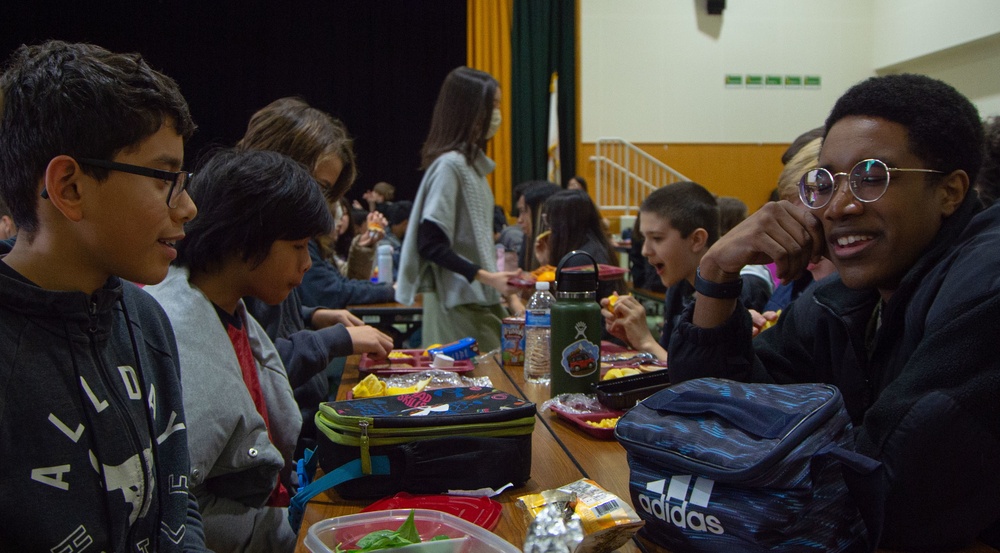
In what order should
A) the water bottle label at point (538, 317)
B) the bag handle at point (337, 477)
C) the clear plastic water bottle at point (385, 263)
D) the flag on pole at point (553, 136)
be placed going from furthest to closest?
the flag on pole at point (553, 136) → the clear plastic water bottle at point (385, 263) → the water bottle label at point (538, 317) → the bag handle at point (337, 477)

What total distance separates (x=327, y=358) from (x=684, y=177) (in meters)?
8.05

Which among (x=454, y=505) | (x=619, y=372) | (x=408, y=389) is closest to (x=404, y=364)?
(x=408, y=389)

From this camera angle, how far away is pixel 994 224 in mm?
1062

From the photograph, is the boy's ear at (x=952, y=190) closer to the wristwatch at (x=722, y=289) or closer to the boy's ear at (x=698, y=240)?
the wristwatch at (x=722, y=289)

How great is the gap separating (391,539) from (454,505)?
187 mm

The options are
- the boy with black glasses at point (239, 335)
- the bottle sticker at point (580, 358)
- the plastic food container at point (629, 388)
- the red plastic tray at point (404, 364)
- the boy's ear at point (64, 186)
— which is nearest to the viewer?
the boy's ear at point (64, 186)

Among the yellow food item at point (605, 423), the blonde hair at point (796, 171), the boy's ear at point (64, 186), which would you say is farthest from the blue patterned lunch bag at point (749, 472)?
the blonde hair at point (796, 171)

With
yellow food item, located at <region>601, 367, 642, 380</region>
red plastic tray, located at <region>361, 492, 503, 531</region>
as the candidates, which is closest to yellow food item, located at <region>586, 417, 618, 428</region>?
yellow food item, located at <region>601, 367, 642, 380</region>

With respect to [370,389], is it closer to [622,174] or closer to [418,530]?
[418,530]

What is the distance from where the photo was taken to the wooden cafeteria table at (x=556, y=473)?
40.3 inches

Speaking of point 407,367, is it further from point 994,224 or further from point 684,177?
point 684,177

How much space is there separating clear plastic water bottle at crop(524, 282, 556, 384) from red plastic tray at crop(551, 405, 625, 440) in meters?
0.36

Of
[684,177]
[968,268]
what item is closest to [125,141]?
[968,268]

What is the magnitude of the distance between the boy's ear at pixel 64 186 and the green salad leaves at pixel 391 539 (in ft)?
1.84
